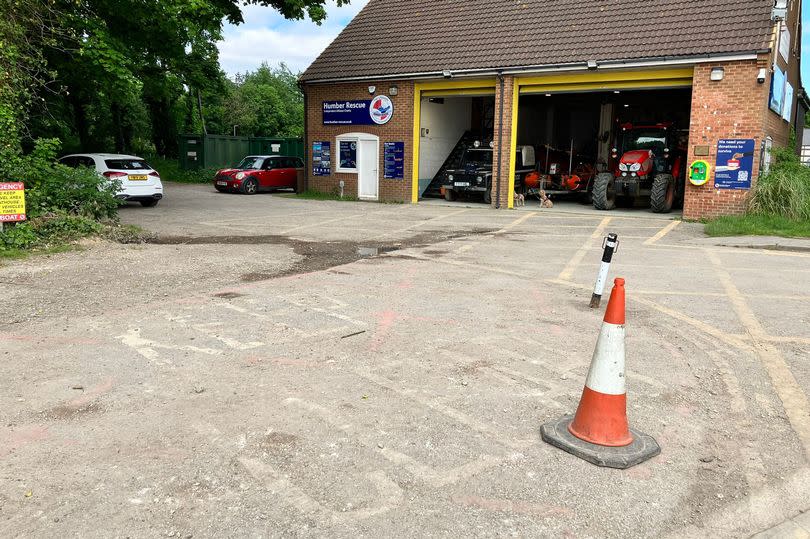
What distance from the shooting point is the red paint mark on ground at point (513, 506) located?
10.6 ft

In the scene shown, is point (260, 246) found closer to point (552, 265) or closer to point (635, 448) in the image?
point (552, 265)

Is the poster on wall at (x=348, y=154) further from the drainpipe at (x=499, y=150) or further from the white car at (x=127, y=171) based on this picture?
the white car at (x=127, y=171)

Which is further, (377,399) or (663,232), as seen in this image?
(663,232)

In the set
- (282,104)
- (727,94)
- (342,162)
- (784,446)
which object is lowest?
(784,446)

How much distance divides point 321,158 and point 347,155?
4.18ft

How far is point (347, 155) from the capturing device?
22984 millimetres

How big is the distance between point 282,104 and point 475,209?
36.9 metres

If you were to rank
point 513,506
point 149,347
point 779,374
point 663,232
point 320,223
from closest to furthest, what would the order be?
point 513,506, point 779,374, point 149,347, point 663,232, point 320,223

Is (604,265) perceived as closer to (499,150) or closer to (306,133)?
(499,150)

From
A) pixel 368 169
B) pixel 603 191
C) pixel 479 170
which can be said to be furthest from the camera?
pixel 368 169

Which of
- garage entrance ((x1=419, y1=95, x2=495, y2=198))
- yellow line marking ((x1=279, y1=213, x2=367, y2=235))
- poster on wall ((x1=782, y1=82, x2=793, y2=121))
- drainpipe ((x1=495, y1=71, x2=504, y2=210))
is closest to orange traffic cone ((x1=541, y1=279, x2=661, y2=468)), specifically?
yellow line marking ((x1=279, y1=213, x2=367, y2=235))

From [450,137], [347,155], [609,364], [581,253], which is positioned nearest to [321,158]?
[347,155]

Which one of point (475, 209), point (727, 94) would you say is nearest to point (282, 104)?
point (475, 209)

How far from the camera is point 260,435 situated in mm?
4004
